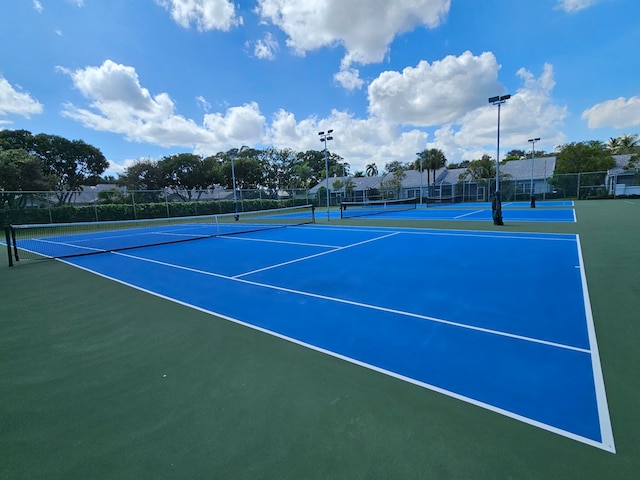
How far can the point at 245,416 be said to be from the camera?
2701mm

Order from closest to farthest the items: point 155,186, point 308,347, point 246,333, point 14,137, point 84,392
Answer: point 84,392 → point 308,347 → point 246,333 → point 14,137 → point 155,186

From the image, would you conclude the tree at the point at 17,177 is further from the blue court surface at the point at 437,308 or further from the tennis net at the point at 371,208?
the tennis net at the point at 371,208

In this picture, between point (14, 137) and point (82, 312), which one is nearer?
point (82, 312)

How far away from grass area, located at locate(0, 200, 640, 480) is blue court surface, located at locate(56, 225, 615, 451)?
0.22 metres

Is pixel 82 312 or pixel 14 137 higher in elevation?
pixel 14 137

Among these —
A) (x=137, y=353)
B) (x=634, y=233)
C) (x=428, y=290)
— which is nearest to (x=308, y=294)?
(x=428, y=290)

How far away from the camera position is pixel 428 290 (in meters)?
5.87

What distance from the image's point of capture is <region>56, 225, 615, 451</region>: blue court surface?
294 cm

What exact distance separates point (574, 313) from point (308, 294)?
4.04 m

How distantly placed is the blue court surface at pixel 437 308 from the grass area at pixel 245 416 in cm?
22

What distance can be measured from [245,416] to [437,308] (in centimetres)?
335

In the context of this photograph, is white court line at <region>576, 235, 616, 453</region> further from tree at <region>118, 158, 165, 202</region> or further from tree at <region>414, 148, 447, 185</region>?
tree at <region>118, 158, 165, 202</region>

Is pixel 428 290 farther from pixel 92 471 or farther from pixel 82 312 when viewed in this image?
pixel 82 312

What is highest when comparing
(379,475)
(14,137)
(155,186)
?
(14,137)
